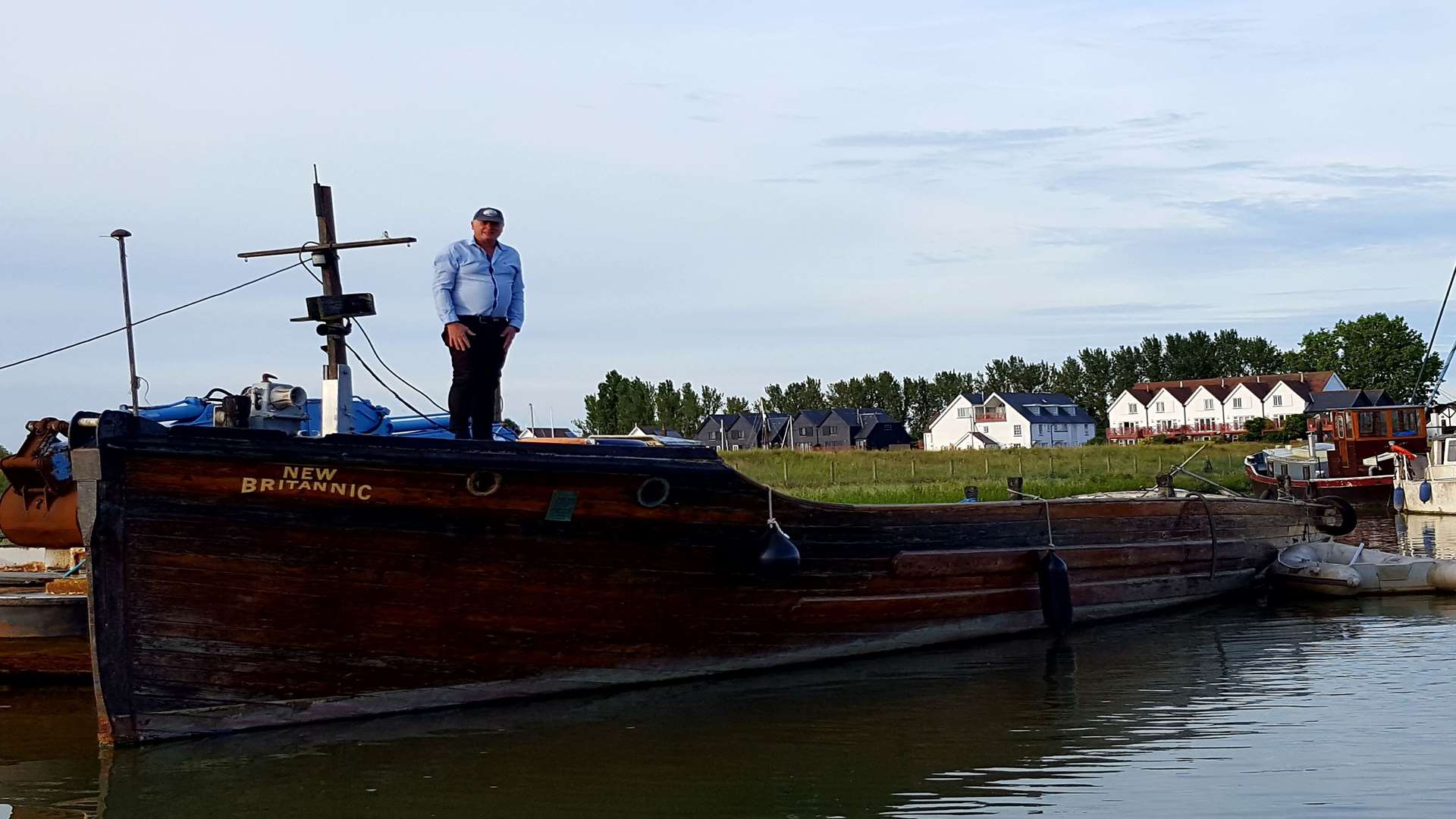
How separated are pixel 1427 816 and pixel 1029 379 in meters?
104

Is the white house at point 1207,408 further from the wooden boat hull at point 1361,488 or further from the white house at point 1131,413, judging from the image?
the wooden boat hull at point 1361,488

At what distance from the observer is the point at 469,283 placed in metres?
8.98

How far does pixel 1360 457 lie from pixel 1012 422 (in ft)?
156

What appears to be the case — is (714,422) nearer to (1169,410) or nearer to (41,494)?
(1169,410)

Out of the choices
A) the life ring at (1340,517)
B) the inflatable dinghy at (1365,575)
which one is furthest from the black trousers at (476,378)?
the life ring at (1340,517)

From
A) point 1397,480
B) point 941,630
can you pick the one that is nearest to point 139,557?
point 941,630

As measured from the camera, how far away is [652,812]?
690cm

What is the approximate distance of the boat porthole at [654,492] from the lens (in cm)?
926

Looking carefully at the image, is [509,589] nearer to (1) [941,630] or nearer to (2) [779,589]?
(2) [779,589]

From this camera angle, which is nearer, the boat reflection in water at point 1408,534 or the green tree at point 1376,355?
the boat reflection in water at point 1408,534

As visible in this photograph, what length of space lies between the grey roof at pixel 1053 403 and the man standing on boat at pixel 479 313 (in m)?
77.5

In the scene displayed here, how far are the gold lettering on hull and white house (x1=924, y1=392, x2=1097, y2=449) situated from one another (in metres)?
76.1

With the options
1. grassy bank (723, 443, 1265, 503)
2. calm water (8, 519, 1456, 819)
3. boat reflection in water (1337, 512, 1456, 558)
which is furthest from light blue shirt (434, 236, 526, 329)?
grassy bank (723, 443, 1265, 503)

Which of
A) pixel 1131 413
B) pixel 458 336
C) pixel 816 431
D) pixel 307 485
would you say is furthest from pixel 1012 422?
pixel 307 485
